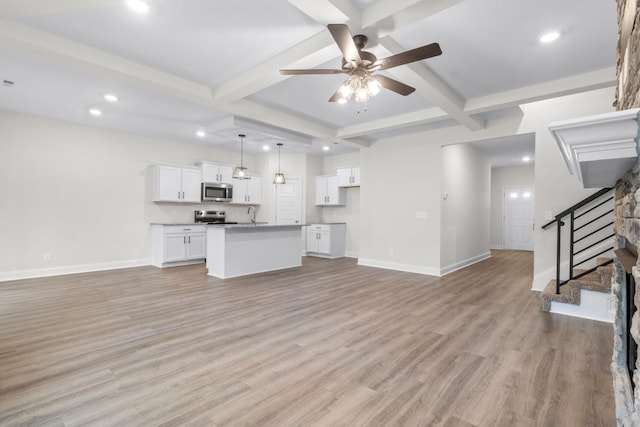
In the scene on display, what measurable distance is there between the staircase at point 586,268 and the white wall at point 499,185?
19.7 ft

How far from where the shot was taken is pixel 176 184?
21.7ft

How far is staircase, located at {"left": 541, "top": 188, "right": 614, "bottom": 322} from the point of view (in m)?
3.41

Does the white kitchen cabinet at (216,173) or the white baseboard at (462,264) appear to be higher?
the white kitchen cabinet at (216,173)

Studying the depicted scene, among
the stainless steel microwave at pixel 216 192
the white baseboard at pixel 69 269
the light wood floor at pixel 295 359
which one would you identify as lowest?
the light wood floor at pixel 295 359

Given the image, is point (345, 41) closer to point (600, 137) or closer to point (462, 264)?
point (600, 137)

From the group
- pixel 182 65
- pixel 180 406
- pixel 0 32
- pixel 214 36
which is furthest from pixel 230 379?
pixel 0 32

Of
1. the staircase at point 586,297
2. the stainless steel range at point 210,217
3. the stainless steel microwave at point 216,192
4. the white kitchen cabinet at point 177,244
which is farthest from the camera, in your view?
the stainless steel range at point 210,217

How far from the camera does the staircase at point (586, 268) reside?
11.2ft

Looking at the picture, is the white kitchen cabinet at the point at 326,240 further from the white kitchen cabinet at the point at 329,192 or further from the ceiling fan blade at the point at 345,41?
Result: the ceiling fan blade at the point at 345,41

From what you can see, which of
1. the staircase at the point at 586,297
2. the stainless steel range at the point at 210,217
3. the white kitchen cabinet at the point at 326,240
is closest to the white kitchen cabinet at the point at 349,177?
the white kitchen cabinet at the point at 326,240

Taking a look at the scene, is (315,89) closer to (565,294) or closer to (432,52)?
(432,52)

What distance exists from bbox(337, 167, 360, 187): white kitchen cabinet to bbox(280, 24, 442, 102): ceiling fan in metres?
4.65

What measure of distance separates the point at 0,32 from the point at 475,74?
4.74 meters

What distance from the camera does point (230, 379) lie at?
2113mm
